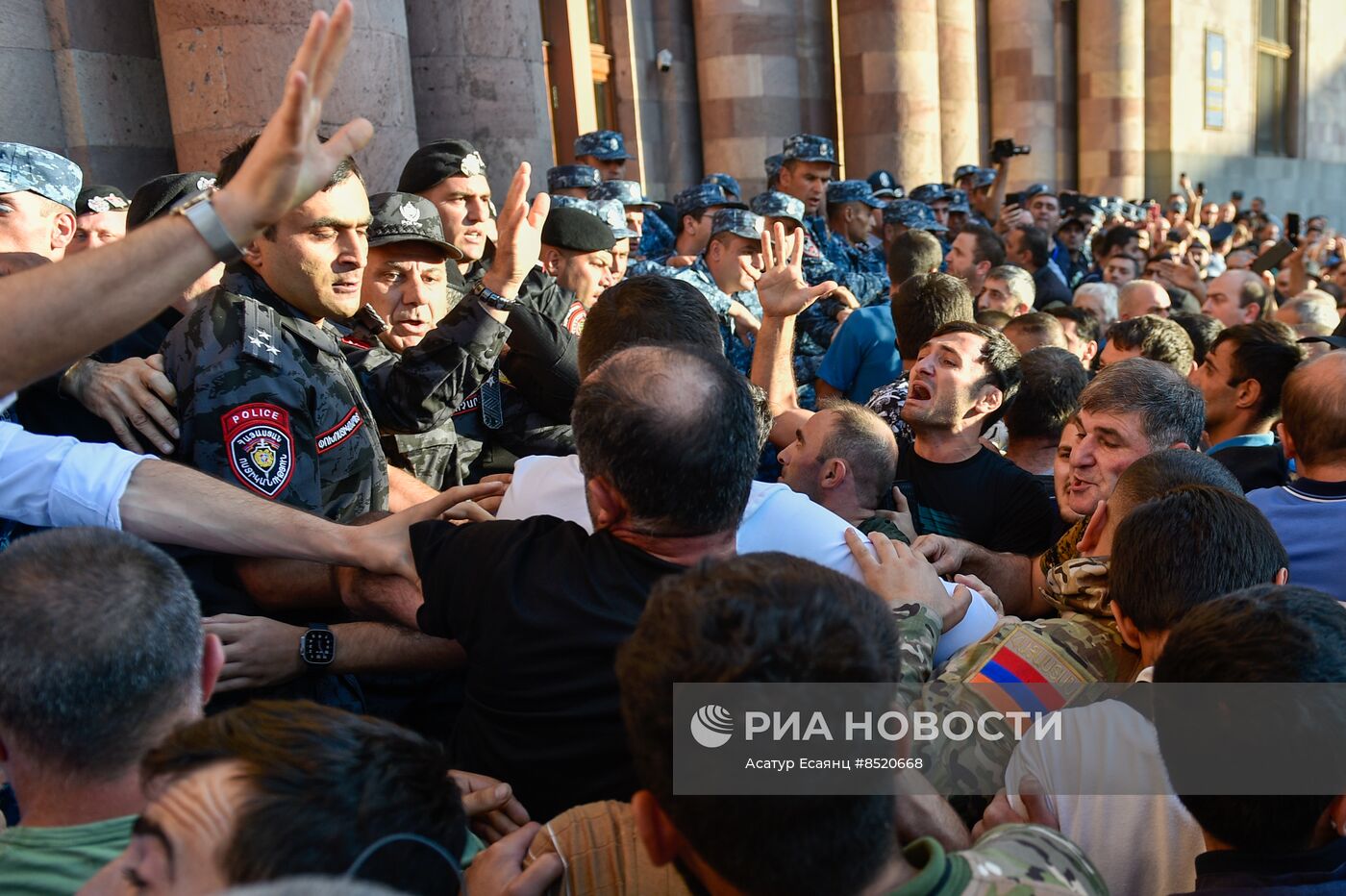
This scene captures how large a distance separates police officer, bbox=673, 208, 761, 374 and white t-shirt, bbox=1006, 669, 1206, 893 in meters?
3.88

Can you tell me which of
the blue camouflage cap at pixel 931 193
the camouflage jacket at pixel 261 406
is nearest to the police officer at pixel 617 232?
the camouflage jacket at pixel 261 406

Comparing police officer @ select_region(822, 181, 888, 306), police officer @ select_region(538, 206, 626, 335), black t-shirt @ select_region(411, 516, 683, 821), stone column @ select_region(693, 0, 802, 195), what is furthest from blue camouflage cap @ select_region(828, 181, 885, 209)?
black t-shirt @ select_region(411, 516, 683, 821)

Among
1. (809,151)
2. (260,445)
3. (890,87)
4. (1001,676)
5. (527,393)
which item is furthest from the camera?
(890,87)

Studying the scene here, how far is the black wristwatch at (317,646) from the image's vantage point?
227 centimetres

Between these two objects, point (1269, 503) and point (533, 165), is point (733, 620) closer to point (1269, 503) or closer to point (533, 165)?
point (1269, 503)

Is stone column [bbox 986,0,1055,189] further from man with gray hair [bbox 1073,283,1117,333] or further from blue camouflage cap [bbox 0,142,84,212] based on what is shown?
blue camouflage cap [bbox 0,142,84,212]

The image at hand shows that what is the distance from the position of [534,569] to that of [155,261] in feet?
2.47

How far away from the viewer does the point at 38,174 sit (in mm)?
3477

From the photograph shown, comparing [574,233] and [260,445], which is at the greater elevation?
[574,233]

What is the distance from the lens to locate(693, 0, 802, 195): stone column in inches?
431

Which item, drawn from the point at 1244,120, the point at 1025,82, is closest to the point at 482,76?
the point at 1025,82

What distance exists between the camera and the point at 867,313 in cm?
517

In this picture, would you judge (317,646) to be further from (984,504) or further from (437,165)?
(437,165)

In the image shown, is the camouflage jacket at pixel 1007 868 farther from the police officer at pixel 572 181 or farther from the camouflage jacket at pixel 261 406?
the police officer at pixel 572 181
